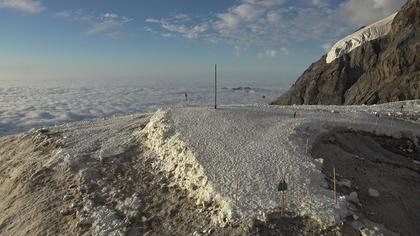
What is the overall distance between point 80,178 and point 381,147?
48.7ft

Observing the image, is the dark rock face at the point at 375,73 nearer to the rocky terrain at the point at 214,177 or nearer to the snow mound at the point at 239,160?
the rocky terrain at the point at 214,177

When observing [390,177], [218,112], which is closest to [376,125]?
[390,177]

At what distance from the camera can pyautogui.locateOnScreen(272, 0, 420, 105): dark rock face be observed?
66.4 meters

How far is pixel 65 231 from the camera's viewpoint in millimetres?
16422

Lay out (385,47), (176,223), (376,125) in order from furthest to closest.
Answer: (385,47) < (376,125) < (176,223)

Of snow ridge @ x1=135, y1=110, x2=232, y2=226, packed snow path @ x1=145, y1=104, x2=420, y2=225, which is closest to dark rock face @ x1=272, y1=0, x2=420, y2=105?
packed snow path @ x1=145, y1=104, x2=420, y2=225

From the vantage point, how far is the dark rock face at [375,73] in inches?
2616

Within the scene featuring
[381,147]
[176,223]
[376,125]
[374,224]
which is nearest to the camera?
[374,224]

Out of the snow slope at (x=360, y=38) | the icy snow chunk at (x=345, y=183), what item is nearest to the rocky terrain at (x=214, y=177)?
the icy snow chunk at (x=345, y=183)

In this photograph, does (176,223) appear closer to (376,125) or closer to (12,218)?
(12,218)

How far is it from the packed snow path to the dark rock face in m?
42.4

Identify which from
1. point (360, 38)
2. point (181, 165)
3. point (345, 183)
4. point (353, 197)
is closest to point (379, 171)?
point (345, 183)

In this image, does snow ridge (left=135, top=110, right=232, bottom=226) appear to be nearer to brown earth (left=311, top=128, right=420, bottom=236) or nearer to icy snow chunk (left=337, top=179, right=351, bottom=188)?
brown earth (left=311, top=128, right=420, bottom=236)

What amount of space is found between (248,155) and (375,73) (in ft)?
205
